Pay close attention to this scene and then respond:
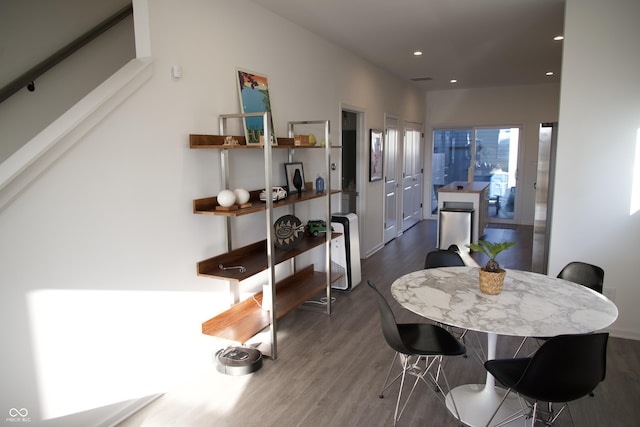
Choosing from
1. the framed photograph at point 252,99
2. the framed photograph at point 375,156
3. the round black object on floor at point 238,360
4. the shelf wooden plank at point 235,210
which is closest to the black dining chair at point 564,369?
the round black object on floor at point 238,360

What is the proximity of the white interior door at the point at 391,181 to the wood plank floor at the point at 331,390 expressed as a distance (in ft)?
10.9

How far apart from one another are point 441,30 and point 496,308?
3271 millimetres

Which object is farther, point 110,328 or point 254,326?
point 254,326

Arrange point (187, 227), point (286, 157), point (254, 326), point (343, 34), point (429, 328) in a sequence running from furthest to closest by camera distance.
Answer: point (343, 34), point (286, 157), point (254, 326), point (187, 227), point (429, 328)

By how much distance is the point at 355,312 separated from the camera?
423 cm

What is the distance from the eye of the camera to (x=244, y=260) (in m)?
3.37

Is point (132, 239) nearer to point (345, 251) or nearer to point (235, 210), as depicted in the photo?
point (235, 210)

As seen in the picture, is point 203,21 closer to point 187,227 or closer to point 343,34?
point 187,227

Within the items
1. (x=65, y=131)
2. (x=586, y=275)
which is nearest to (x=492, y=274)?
(x=586, y=275)

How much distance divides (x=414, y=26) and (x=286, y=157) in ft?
6.20

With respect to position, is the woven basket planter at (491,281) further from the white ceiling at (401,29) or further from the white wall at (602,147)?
the white ceiling at (401,29)

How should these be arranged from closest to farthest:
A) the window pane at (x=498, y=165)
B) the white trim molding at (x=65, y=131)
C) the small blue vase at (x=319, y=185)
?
the white trim molding at (x=65, y=131)
the small blue vase at (x=319, y=185)
the window pane at (x=498, y=165)

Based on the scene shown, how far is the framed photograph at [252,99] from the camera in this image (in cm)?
339

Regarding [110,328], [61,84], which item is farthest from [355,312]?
[61,84]
